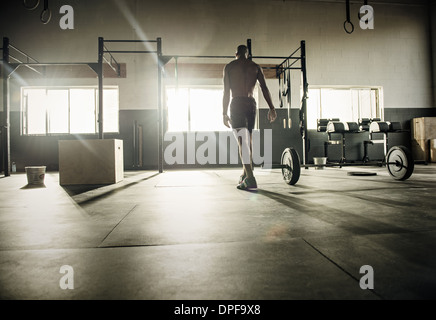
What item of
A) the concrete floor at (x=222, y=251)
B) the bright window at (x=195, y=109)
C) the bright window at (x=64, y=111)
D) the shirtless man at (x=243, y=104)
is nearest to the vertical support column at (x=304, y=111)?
the bright window at (x=195, y=109)

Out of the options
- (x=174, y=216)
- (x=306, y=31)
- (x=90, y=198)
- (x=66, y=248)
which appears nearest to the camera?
(x=66, y=248)

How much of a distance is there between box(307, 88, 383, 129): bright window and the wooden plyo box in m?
5.68

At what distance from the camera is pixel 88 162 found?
334 cm

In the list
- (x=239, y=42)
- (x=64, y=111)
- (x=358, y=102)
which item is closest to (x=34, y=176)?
(x=64, y=111)

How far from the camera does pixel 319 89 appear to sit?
24.1ft

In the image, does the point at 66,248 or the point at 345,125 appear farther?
the point at 345,125

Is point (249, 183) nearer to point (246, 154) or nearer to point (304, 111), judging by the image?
point (246, 154)

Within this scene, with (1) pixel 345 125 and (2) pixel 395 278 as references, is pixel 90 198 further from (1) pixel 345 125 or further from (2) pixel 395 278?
(1) pixel 345 125

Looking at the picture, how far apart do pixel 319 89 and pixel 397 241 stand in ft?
23.2

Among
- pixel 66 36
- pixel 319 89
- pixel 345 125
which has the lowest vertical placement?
pixel 345 125

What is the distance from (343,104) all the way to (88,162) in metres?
6.83

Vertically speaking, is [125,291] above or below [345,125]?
below

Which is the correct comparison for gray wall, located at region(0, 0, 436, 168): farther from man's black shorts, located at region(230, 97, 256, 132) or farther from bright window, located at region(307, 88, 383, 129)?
man's black shorts, located at region(230, 97, 256, 132)

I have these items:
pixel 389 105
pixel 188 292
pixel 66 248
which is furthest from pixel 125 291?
pixel 389 105
